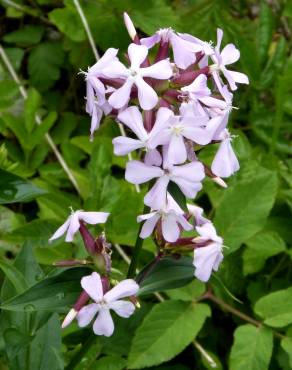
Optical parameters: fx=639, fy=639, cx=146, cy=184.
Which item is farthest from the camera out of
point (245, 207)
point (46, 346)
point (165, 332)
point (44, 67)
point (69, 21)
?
point (44, 67)

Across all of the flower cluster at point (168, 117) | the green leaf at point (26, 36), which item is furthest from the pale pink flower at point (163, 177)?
the green leaf at point (26, 36)

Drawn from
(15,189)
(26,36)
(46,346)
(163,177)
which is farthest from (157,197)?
(26,36)

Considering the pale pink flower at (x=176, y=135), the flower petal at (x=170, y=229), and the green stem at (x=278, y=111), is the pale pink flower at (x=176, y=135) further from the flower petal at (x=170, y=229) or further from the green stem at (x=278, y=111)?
the green stem at (x=278, y=111)

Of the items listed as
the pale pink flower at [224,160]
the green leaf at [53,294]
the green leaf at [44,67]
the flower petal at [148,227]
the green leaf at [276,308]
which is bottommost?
the green leaf at [44,67]

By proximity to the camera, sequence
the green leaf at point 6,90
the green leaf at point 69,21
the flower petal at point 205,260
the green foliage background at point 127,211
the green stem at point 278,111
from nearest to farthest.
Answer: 1. the flower petal at point 205,260
2. the green foliage background at point 127,211
3. the green leaf at point 6,90
4. the green stem at point 278,111
5. the green leaf at point 69,21

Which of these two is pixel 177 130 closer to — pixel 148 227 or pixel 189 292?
pixel 148 227

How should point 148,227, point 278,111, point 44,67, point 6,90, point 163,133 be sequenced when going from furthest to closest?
point 44,67, point 278,111, point 6,90, point 148,227, point 163,133

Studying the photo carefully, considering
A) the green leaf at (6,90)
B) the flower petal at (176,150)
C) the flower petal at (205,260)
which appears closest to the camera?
the flower petal at (176,150)
